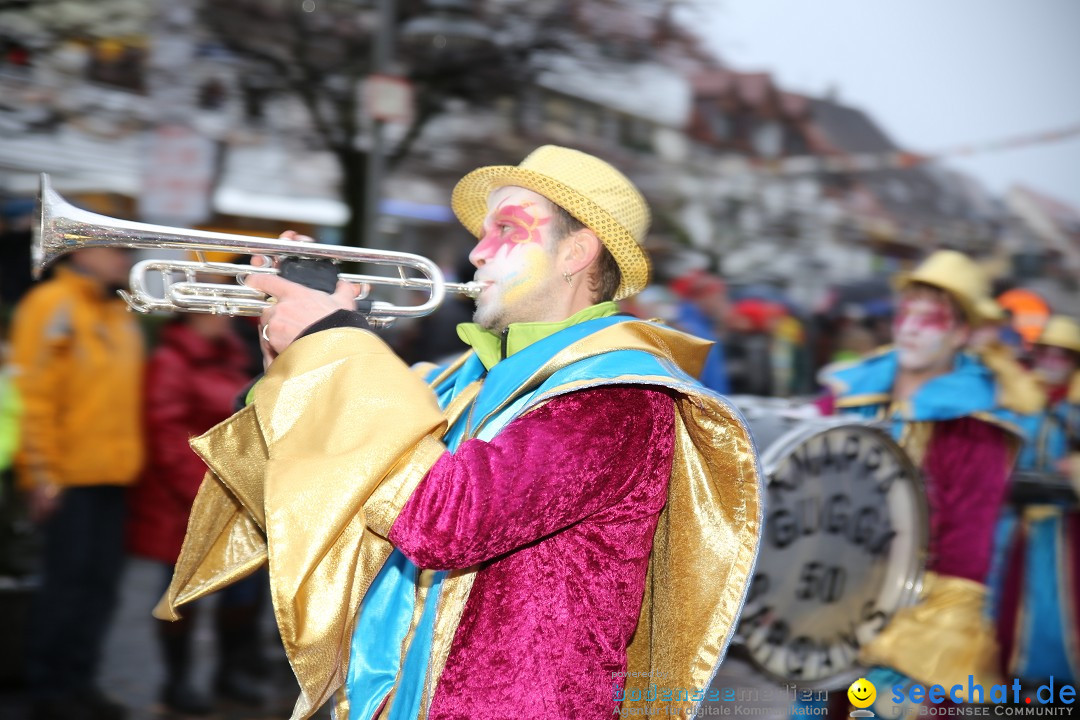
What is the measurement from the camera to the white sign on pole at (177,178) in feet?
20.6

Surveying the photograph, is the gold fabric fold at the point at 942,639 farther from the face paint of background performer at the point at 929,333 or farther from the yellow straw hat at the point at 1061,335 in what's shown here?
the yellow straw hat at the point at 1061,335

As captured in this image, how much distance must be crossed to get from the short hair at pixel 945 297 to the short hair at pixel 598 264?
2483mm

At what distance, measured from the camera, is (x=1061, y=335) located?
6.33 m

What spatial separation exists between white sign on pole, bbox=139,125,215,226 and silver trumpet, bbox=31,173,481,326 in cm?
388

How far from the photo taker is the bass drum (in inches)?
143

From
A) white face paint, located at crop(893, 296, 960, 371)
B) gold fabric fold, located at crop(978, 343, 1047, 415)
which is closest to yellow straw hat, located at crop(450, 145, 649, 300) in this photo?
white face paint, located at crop(893, 296, 960, 371)

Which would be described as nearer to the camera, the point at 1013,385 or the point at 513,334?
the point at 513,334

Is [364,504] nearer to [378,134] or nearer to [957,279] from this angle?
[957,279]

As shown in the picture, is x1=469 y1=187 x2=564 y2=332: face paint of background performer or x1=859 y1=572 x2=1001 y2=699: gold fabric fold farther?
x1=859 y1=572 x2=1001 y2=699: gold fabric fold

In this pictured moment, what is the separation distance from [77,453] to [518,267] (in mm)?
2640

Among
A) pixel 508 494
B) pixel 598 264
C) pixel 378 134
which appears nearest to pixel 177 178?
pixel 378 134

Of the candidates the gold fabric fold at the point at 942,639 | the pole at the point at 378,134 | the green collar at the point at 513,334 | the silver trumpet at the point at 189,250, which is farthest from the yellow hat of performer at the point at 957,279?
the pole at the point at 378,134

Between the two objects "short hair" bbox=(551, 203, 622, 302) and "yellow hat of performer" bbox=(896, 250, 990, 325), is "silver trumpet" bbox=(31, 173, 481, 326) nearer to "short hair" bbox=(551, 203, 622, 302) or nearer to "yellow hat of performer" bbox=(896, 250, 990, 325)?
"short hair" bbox=(551, 203, 622, 302)

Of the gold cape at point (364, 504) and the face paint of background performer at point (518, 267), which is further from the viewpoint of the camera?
the face paint of background performer at point (518, 267)
